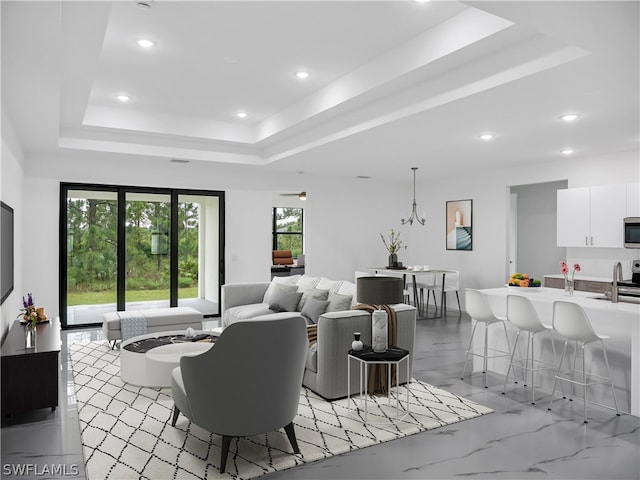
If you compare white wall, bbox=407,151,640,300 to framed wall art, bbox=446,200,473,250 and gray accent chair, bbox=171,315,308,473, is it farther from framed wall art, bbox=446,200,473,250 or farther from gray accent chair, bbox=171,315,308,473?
gray accent chair, bbox=171,315,308,473

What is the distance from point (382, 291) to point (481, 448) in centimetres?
126

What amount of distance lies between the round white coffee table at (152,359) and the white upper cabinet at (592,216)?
522 centimetres

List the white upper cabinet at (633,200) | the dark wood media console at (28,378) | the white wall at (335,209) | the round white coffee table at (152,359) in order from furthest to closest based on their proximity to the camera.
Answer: the white wall at (335,209) → the white upper cabinet at (633,200) → the round white coffee table at (152,359) → the dark wood media console at (28,378)

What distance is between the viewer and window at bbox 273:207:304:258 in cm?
1319

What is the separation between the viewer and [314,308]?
5.02 metres

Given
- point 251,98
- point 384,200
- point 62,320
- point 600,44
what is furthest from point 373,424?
point 384,200

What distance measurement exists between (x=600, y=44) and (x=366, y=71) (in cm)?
209

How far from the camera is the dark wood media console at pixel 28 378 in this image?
3.44m

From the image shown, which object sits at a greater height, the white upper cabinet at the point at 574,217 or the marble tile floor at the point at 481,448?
the white upper cabinet at the point at 574,217

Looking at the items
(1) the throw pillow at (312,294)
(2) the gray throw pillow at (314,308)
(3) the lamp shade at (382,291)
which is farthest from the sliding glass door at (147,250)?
(3) the lamp shade at (382,291)

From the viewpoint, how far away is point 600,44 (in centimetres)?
288

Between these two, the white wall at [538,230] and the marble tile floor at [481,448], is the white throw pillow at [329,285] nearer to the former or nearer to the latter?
the marble tile floor at [481,448]

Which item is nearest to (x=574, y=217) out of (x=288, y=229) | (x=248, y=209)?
(x=248, y=209)

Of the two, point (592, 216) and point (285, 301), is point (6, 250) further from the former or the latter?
point (592, 216)
